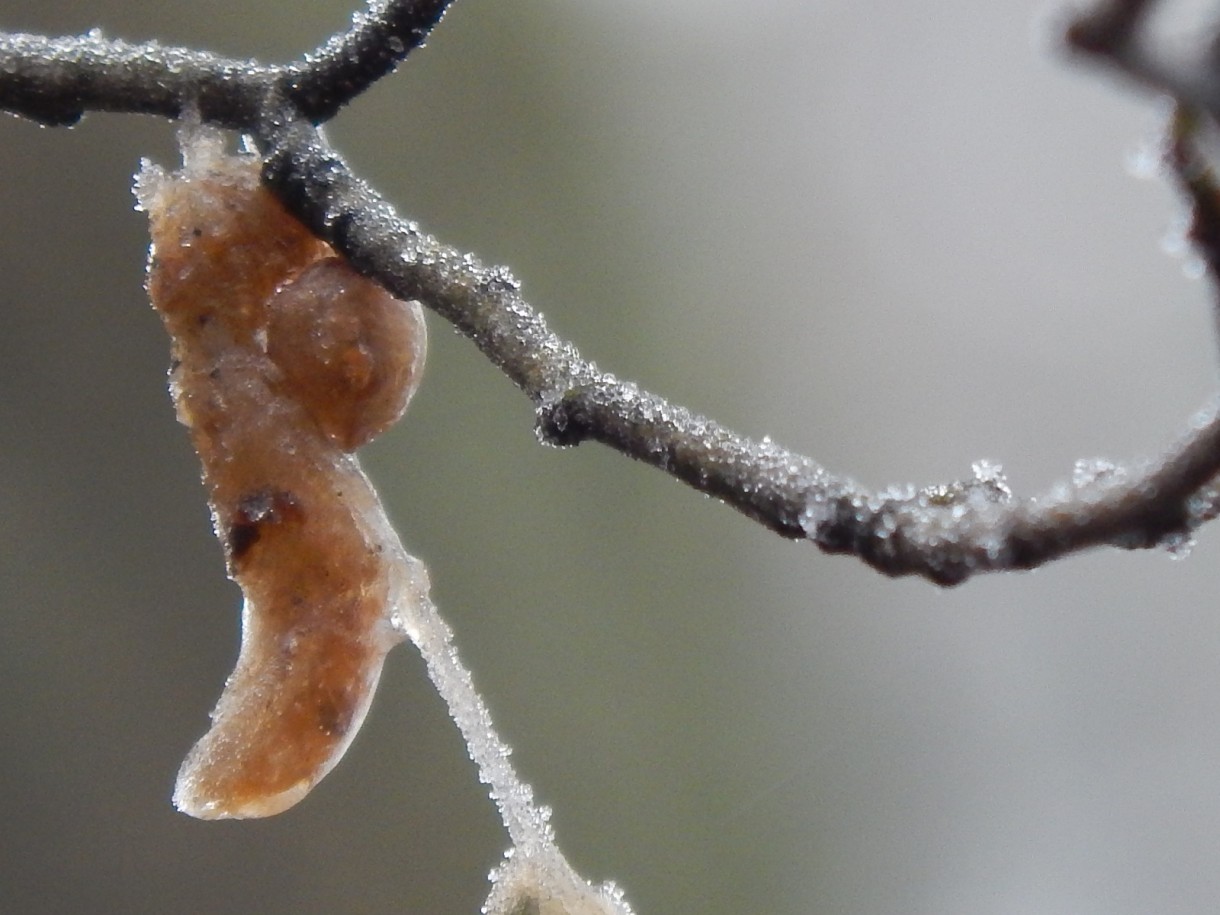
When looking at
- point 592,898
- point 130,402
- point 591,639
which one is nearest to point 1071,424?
point 591,639

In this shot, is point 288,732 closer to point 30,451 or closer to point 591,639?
point 30,451

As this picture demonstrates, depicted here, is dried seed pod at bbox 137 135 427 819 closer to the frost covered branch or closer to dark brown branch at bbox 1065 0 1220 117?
the frost covered branch

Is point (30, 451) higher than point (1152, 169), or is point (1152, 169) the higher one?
point (1152, 169)

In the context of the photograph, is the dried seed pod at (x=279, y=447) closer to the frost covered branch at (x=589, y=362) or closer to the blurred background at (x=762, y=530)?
the frost covered branch at (x=589, y=362)

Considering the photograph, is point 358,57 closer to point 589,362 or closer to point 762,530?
point 589,362

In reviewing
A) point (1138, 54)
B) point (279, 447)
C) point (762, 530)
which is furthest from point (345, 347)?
point (762, 530)

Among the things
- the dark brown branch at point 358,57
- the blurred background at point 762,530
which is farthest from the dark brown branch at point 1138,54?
the blurred background at point 762,530
